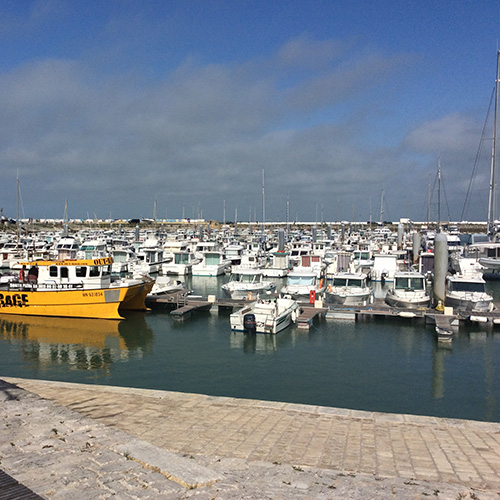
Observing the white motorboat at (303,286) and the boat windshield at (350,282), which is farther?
the white motorboat at (303,286)

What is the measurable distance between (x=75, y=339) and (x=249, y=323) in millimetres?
9057

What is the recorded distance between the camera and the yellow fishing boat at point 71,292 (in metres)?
27.8

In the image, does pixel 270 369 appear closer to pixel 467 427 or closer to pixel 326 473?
pixel 467 427

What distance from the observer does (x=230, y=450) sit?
29.3 ft

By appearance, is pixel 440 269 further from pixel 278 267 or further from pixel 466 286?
pixel 278 267

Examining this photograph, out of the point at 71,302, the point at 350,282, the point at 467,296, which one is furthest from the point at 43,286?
the point at 467,296

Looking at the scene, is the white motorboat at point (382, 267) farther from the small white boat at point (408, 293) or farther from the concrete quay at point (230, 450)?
the concrete quay at point (230, 450)

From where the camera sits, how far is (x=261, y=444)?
9.24 metres

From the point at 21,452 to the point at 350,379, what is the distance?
12749 millimetres

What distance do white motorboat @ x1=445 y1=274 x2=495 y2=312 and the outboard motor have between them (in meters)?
12.6

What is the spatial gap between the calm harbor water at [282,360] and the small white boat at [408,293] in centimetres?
222

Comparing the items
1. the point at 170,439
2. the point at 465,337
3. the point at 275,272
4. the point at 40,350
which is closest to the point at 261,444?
the point at 170,439

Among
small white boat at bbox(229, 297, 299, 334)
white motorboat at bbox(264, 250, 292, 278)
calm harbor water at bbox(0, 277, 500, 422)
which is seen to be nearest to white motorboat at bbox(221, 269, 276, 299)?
calm harbor water at bbox(0, 277, 500, 422)

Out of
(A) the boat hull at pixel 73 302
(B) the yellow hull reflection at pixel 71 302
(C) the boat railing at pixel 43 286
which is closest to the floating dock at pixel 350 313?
(B) the yellow hull reflection at pixel 71 302
